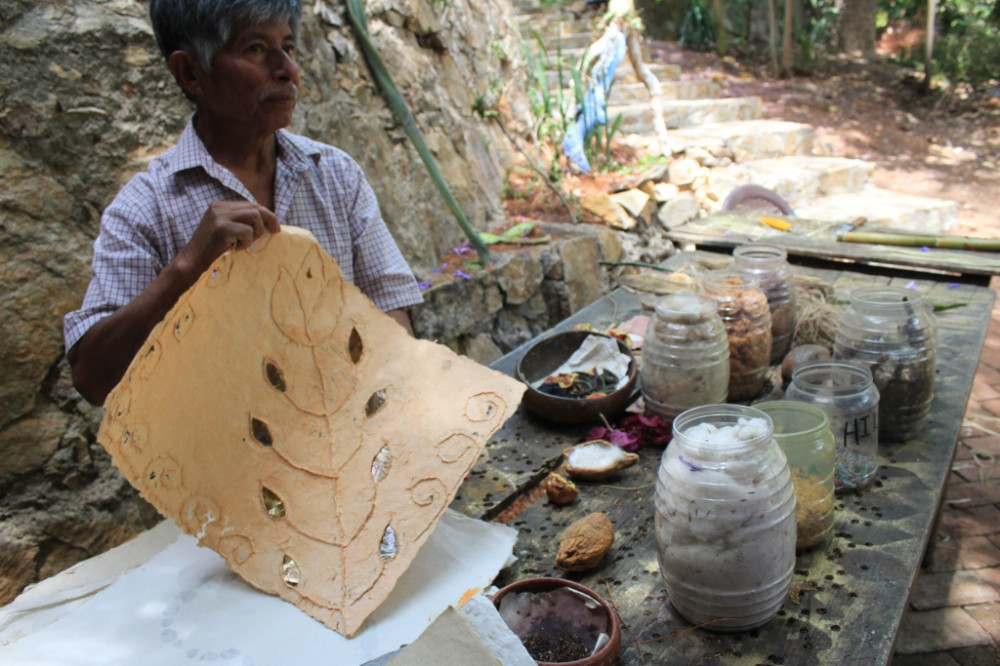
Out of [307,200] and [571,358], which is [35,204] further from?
[571,358]

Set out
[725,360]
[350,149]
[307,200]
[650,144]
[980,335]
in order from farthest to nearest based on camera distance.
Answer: [650,144] < [350,149] < [980,335] < [307,200] < [725,360]

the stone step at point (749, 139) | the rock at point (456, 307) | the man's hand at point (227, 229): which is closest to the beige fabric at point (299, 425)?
the man's hand at point (227, 229)

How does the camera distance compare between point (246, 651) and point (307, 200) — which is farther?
point (307, 200)

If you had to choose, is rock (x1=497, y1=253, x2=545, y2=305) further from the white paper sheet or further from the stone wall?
the white paper sheet

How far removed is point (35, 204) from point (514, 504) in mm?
1947

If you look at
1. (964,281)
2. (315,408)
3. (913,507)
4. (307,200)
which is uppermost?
(307,200)

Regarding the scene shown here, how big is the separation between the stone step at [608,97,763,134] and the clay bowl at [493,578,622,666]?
7.72 m

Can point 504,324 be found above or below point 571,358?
below

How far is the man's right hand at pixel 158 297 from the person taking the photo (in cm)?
126

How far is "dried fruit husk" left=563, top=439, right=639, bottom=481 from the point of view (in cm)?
146

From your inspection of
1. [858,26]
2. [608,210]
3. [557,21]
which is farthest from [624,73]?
[858,26]

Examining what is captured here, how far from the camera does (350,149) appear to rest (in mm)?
3527

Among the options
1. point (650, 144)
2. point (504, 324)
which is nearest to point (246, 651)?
point (504, 324)

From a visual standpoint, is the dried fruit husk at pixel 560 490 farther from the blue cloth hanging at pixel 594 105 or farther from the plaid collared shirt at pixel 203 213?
the blue cloth hanging at pixel 594 105
